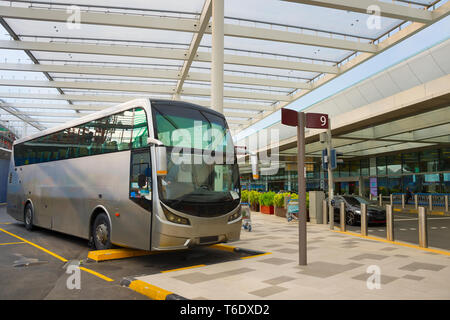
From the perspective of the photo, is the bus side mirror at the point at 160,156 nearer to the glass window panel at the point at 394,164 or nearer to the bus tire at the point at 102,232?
the bus tire at the point at 102,232

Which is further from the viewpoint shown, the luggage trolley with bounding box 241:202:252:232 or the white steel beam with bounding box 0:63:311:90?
the white steel beam with bounding box 0:63:311:90

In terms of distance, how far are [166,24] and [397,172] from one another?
73.8 ft

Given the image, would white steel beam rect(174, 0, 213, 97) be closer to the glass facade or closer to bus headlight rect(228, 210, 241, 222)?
bus headlight rect(228, 210, 241, 222)

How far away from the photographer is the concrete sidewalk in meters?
5.07

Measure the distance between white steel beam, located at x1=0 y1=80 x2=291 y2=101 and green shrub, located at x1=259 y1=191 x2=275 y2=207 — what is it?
846 centimetres

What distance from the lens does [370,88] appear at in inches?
741

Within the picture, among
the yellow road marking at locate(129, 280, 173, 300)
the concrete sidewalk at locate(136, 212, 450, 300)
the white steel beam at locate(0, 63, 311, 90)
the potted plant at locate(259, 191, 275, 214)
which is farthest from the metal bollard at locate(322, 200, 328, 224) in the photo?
the white steel beam at locate(0, 63, 311, 90)

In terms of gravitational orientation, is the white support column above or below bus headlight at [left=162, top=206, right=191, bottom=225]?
above

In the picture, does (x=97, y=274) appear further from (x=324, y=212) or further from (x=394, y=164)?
(x=394, y=164)

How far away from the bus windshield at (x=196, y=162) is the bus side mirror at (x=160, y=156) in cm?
19

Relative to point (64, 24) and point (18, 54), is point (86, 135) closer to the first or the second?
point (64, 24)

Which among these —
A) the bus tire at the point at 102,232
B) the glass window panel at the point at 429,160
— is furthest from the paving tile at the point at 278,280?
the glass window panel at the point at 429,160

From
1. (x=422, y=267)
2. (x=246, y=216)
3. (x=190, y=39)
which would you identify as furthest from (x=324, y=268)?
(x=190, y=39)

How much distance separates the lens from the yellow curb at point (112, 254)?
7750 mm
